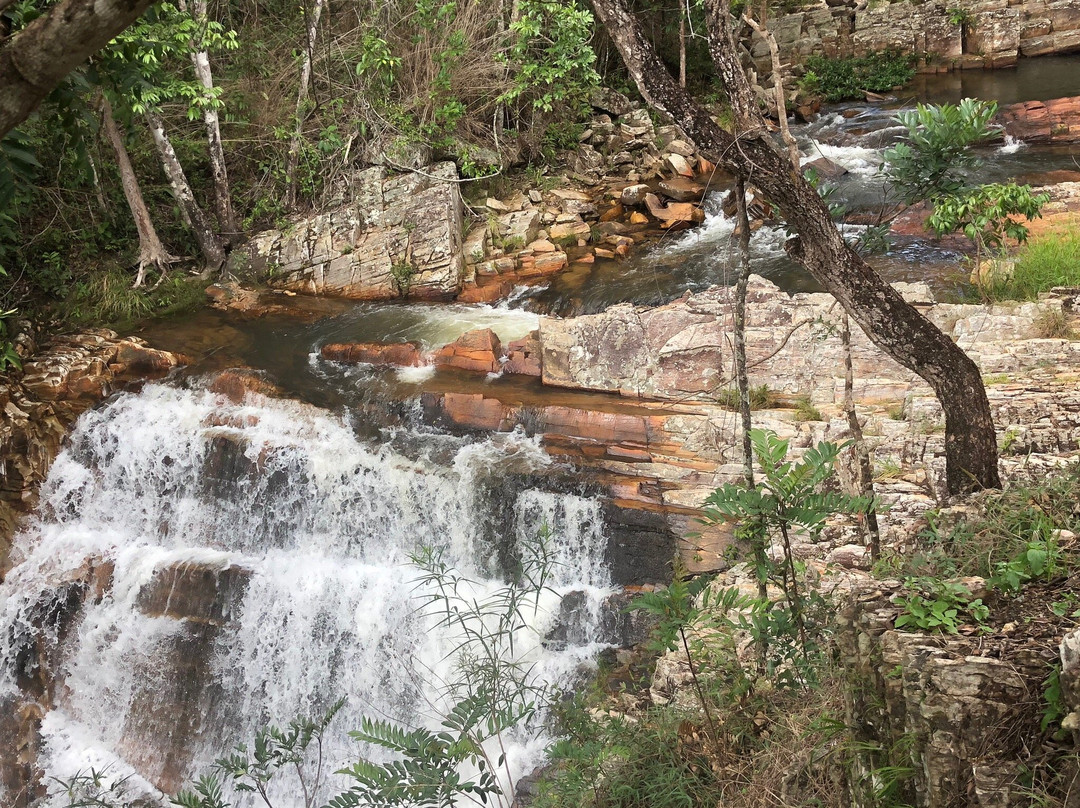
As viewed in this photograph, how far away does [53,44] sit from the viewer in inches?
73.9

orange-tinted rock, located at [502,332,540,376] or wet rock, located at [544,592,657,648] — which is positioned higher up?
orange-tinted rock, located at [502,332,540,376]

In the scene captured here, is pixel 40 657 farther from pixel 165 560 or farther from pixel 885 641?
pixel 885 641

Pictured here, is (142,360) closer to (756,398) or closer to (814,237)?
(756,398)

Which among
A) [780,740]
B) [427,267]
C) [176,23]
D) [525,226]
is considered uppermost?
[176,23]

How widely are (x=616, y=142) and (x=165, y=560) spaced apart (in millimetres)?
9123

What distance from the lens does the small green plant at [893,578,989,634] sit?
2420 millimetres

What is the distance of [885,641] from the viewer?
2473mm

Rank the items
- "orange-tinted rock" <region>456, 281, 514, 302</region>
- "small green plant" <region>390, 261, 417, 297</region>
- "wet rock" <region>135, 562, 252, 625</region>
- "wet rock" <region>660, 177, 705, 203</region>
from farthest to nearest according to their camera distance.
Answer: "wet rock" <region>660, 177, 705, 203</region> → "small green plant" <region>390, 261, 417, 297</region> → "orange-tinted rock" <region>456, 281, 514, 302</region> → "wet rock" <region>135, 562, 252, 625</region>

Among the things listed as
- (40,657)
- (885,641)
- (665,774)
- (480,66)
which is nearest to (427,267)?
(480,66)

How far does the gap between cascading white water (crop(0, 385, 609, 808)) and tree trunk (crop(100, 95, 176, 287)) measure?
3.55 meters

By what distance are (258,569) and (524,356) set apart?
3.26 m

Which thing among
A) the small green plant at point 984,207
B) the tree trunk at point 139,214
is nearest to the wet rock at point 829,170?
the small green plant at point 984,207

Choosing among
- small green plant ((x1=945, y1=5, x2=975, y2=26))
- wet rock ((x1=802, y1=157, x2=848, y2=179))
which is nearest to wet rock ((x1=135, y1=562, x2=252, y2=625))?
wet rock ((x1=802, y1=157, x2=848, y2=179))

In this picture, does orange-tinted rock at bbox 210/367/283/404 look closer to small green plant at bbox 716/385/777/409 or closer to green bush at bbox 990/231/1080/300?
small green plant at bbox 716/385/777/409
